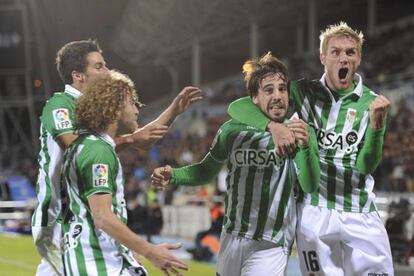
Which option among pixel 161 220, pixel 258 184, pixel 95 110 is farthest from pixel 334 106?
pixel 161 220

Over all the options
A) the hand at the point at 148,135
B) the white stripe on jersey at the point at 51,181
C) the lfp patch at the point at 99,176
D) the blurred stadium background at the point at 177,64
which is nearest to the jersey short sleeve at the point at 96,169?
the lfp patch at the point at 99,176

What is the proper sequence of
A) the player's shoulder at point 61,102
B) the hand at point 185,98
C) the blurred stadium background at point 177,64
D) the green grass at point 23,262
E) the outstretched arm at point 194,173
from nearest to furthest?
the player's shoulder at point 61,102 → the hand at point 185,98 → the outstretched arm at point 194,173 → the green grass at point 23,262 → the blurred stadium background at point 177,64

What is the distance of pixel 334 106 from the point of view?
515 centimetres

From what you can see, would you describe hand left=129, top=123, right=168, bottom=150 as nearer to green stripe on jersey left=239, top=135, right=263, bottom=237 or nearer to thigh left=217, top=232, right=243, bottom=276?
green stripe on jersey left=239, top=135, right=263, bottom=237

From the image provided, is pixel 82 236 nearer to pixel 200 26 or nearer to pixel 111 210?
pixel 111 210

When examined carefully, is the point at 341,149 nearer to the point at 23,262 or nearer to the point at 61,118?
the point at 61,118

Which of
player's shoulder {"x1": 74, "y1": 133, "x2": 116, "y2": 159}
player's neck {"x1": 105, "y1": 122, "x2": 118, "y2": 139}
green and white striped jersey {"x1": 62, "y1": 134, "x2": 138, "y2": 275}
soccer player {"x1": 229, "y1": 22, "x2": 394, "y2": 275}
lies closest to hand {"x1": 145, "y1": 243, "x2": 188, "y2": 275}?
green and white striped jersey {"x1": 62, "y1": 134, "x2": 138, "y2": 275}

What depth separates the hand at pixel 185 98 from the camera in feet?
17.0

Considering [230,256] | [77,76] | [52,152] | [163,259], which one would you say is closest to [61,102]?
[77,76]

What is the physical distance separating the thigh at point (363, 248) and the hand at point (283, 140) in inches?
29.1

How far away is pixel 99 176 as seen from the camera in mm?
3891

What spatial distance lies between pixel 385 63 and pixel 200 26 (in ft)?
33.6

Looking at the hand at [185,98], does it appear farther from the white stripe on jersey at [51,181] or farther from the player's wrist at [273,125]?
the white stripe on jersey at [51,181]

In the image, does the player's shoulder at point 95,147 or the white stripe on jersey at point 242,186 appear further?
the white stripe on jersey at point 242,186
